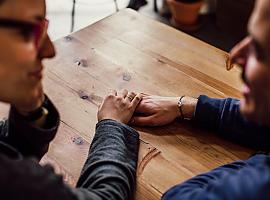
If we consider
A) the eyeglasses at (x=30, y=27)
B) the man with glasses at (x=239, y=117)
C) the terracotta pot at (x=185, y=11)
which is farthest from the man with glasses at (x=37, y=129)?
the terracotta pot at (x=185, y=11)

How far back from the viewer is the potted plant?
264 centimetres

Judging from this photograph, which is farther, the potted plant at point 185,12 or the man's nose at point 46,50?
the potted plant at point 185,12

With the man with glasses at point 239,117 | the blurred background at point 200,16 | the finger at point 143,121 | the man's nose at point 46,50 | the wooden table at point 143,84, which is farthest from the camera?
the blurred background at point 200,16

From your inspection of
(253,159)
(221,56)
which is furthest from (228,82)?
(253,159)

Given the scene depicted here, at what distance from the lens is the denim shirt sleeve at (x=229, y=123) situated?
44.0 inches

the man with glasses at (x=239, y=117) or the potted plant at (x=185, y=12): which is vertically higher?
the man with glasses at (x=239, y=117)

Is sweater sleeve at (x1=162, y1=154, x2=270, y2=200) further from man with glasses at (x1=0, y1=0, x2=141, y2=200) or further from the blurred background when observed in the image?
the blurred background

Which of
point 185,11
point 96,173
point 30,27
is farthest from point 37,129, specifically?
point 185,11

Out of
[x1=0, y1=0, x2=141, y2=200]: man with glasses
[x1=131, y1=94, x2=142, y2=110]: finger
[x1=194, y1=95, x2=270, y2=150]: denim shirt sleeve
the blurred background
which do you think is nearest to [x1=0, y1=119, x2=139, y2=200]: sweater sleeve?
[x1=0, y1=0, x2=141, y2=200]: man with glasses

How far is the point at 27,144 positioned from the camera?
95cm

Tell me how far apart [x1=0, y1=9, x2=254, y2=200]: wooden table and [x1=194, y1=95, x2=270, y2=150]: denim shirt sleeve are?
0.09 ft

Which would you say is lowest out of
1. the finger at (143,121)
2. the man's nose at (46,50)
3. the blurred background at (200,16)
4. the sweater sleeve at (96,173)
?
the blurred background at (200,16)

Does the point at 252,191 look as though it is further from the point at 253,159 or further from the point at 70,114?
the point at 70,114

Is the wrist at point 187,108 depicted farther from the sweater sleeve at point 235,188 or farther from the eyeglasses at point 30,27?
the eyeglasses at point 30,27
